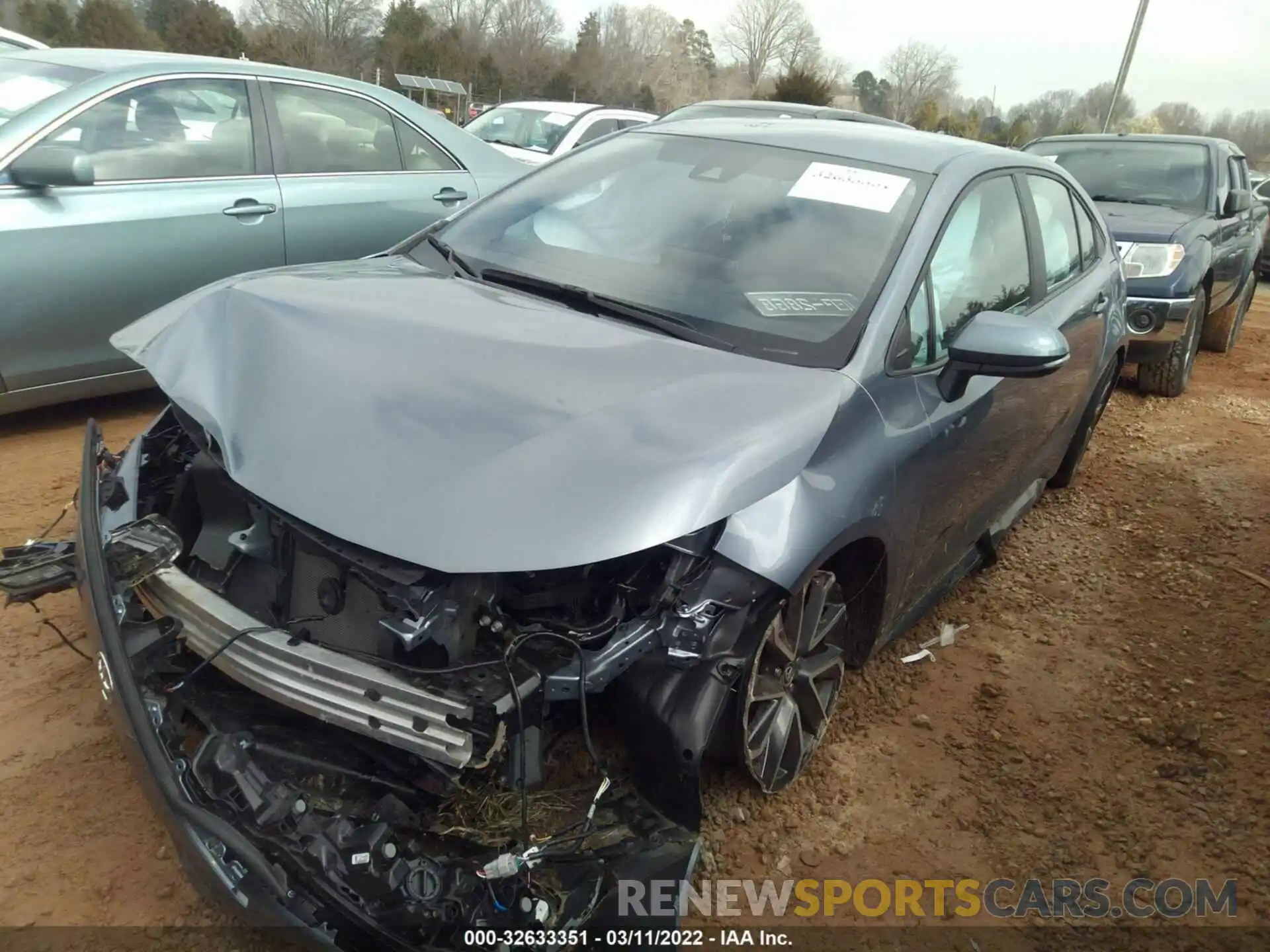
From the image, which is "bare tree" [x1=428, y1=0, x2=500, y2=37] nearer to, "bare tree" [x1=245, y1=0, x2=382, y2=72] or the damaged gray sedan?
"bare tree" [x1=245, y1=0, x2=382, y2=72]

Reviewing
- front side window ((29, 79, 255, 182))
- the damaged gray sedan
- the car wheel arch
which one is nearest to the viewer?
the damaged gray sedan

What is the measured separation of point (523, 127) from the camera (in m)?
10.4

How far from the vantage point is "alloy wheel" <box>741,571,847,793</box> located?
7.43 ft

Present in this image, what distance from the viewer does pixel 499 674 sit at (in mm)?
1799

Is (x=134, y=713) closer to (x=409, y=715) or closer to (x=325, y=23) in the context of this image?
(x=409, y=715)

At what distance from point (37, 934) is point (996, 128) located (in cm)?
4162

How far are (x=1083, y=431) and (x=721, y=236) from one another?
9.05ft

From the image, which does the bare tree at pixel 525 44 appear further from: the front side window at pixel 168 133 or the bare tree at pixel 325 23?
the front side window at pixel 168 133

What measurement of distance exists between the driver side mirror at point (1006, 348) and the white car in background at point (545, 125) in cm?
760

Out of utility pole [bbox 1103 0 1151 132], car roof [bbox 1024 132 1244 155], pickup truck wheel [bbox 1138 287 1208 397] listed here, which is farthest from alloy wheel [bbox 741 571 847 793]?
utility pole [bbox 1103 0 1151 132]

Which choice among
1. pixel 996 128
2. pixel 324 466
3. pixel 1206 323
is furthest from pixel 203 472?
pixel 996 128

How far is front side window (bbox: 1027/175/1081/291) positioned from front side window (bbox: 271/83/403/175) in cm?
326

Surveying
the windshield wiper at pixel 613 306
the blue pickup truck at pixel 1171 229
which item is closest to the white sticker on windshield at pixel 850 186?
the windshield wiper at pixel 613 306

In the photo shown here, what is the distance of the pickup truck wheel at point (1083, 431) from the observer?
440 centimetres
